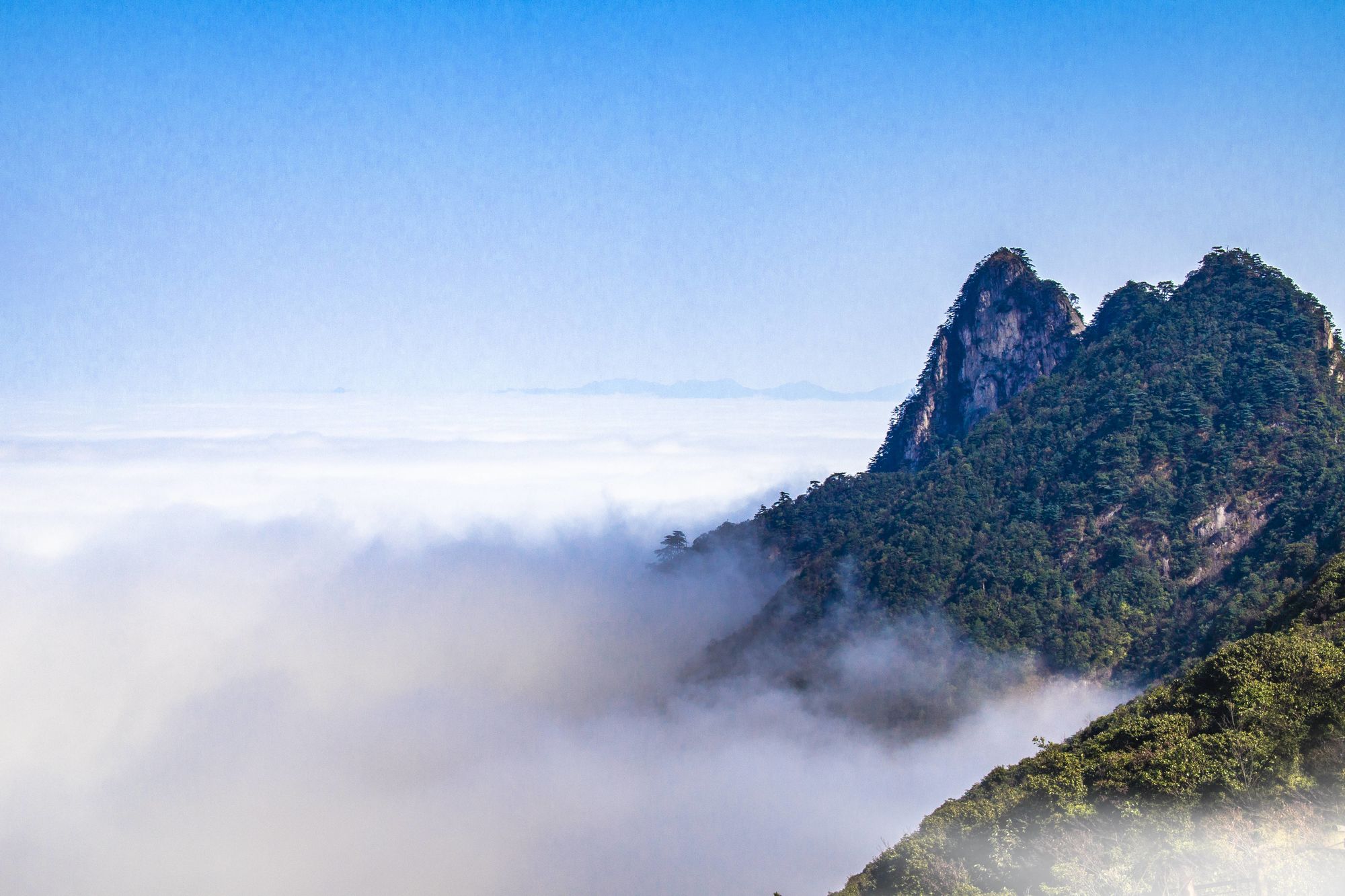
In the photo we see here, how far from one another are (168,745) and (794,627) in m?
113

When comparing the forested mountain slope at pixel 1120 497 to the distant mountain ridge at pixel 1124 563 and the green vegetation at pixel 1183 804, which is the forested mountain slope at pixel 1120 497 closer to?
the distant mountain ridge at pixel 1124 563

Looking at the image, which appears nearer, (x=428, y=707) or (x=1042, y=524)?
(x=1042, y=524)

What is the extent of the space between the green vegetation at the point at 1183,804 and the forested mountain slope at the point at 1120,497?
96.4 ft

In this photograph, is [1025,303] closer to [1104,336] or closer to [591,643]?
[1104,336]

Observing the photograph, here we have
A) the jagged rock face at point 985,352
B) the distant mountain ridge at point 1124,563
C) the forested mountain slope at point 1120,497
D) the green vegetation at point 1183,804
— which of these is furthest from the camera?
the jagged rock face at point 985,352

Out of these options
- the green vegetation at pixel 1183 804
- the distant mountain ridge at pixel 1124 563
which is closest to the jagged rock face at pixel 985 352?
the distant mountain ridge at pixel 1124 563

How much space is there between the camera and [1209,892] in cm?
2756

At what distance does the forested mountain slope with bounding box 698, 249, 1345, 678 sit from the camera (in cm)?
8694

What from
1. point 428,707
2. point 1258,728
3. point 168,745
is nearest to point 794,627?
point 428,707

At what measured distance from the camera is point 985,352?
5463 inches

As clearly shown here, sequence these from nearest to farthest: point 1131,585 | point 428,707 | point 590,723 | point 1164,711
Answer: point 1164,711, point 1131,585, point 590,723, point 428,707

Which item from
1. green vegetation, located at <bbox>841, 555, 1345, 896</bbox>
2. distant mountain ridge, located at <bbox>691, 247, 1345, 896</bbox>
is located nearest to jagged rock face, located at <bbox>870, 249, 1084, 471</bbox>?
distant mountain ridge, located at <bbox>691, 247, 1345, 896</bbox>

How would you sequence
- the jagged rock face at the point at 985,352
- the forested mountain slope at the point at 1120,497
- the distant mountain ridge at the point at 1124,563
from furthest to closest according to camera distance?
the jagged rock face at the point at 985,352 < the forested mountain slope at the point at 1120,497 < the distant mountain ridge at the point at 1124,563

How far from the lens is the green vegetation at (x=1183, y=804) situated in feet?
93.9
